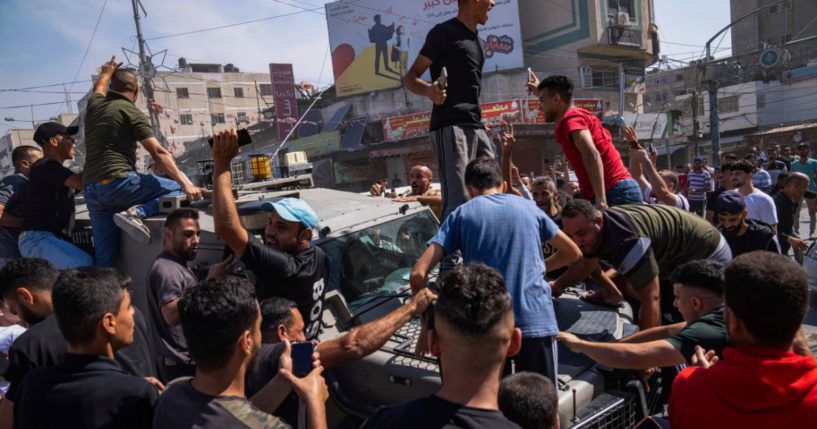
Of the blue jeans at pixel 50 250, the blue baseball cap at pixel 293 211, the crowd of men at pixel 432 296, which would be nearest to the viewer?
the crowd of men at pixel 432 296

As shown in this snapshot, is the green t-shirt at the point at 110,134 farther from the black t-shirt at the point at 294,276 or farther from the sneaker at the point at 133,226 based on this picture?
the black t-shirt at the point at 294,276

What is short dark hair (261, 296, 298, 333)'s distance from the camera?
8.02 ft

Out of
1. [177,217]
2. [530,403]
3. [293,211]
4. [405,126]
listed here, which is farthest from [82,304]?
[405,126]

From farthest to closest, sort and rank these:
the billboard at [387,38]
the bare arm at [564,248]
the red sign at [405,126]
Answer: the billboard at [387,38] → the red sign at [405,126] → the bare arm at [564,248]

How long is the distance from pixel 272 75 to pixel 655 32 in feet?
73.4

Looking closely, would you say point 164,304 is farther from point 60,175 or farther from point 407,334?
point 60,175

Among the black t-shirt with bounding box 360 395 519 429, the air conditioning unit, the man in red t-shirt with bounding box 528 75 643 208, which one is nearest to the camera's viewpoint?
the black t-shirt with bounding box 360 395 519 429

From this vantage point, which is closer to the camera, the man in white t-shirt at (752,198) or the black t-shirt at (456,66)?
the black t-shirt at (456,66)

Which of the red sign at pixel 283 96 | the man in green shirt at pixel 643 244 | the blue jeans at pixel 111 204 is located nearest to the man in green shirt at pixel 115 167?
the blue jeans at pixel 111 204

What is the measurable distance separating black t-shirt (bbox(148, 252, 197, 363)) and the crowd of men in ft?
0.04

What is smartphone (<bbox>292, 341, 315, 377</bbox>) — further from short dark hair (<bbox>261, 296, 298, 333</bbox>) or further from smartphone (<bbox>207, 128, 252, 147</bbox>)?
smartphone (<bbox>207, 128, 252, 147</bbox>)

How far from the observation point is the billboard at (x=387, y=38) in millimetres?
28453

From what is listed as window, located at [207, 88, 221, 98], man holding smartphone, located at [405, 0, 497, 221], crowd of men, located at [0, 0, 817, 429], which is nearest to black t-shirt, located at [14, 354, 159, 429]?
crowd of men, located at [0, 0, 817, 429]

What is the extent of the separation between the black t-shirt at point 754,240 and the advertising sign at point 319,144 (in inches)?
Answer: 1008
